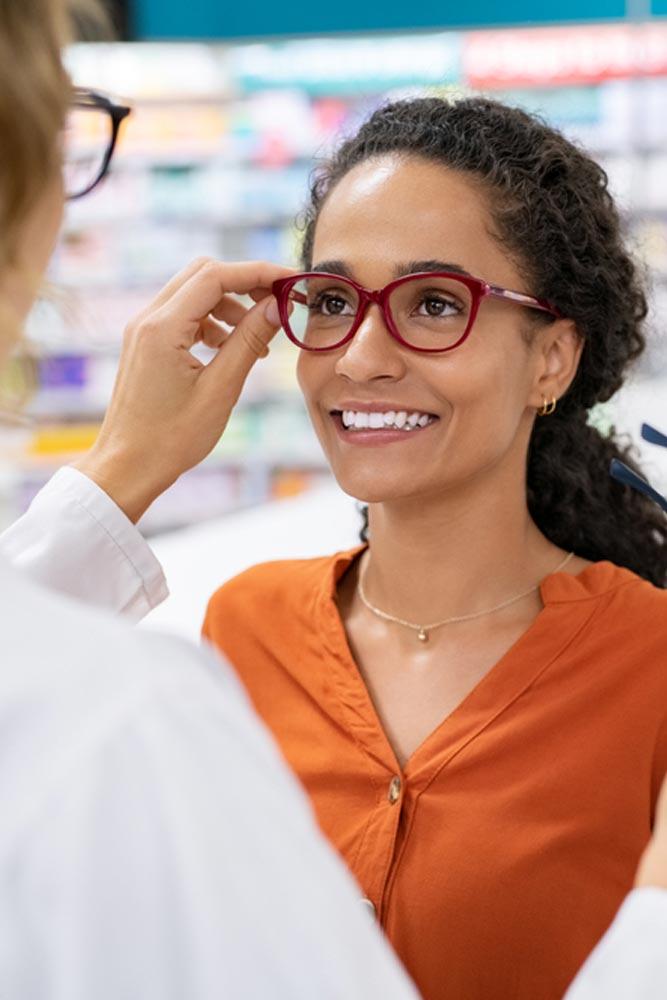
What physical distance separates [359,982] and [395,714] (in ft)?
Result: 3.23

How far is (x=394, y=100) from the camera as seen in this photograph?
1896 mm

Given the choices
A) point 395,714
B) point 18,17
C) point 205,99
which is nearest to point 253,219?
point 205,99

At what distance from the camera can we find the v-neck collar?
155cm

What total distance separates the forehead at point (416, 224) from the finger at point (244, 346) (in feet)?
0.37

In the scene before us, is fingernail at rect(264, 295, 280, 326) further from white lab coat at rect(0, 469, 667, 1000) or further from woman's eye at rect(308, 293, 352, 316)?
white lab coat at rect(0, 469, 667, 1000)

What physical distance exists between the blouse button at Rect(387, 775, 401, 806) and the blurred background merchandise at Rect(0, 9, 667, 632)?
5.42 m

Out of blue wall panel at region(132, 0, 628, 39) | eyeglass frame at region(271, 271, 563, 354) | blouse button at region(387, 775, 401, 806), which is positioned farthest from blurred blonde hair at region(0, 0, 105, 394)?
blue wall panel at region(132, 0, 628, 39)

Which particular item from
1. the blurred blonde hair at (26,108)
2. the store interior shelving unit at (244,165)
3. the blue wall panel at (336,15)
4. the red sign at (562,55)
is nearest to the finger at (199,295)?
the blurred blonde hair at (26,108)

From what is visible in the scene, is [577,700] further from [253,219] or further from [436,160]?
[253,219]

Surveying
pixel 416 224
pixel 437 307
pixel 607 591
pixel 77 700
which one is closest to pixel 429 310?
pixel 437 307

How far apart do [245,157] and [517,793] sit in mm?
5985

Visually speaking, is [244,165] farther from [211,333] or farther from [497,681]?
[497,681]

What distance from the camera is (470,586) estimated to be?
5.61ft

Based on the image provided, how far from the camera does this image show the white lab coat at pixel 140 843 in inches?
24.1
